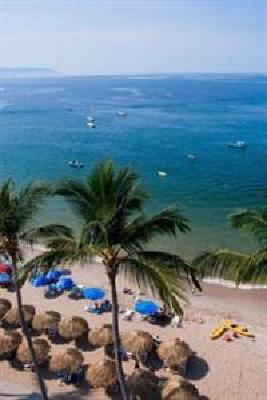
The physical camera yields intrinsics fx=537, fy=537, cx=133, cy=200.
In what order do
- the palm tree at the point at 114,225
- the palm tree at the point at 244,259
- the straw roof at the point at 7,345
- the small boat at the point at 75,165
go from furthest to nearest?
the small boat at the point at 75,165, the straw roof at the point at 7,345, the palm tree at the point at 244,259, the palm tree at the point at 114,225

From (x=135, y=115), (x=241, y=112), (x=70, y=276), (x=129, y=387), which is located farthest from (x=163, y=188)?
(x=241, y=112)

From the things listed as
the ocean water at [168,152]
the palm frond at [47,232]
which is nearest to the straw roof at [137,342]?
the ocean water at [168,152]

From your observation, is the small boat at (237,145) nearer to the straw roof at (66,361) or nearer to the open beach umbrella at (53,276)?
the open beach umbrella at (53,276)

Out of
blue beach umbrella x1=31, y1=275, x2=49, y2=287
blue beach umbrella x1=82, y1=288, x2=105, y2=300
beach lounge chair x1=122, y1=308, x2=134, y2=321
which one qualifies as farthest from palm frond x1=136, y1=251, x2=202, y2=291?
blue beach umbrella x1=31, y1=275, x2=49, y2=287

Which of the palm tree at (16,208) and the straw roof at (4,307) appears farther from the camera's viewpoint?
the straw roof at (4,307)

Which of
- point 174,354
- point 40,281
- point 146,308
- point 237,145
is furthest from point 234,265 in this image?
point 237,145

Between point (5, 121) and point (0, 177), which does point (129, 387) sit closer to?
point (0, 177)

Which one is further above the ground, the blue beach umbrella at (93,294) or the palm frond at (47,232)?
the palm frond at (47,232)

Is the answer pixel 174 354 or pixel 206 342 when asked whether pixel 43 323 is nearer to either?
pixel 174 354
